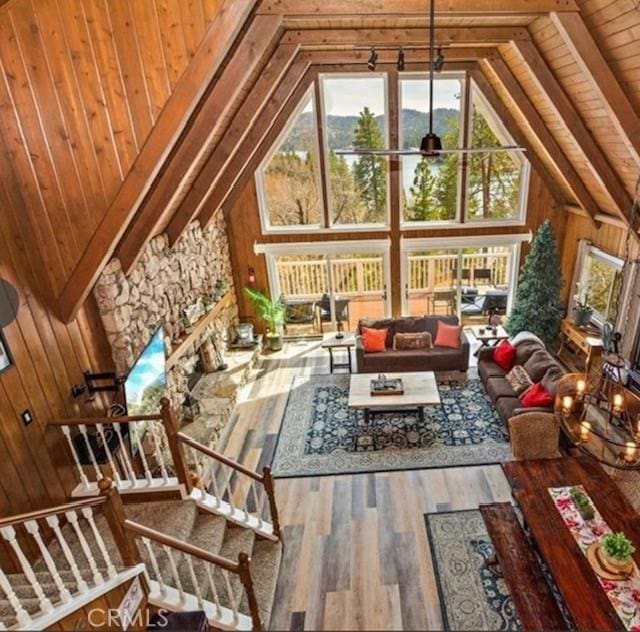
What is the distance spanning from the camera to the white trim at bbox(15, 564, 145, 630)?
2350mm

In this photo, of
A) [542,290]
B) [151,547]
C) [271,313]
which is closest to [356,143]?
[271,313]

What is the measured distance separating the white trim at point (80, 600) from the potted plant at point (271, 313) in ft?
19.2

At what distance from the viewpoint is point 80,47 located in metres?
2.95

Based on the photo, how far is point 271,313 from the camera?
8.59 metres

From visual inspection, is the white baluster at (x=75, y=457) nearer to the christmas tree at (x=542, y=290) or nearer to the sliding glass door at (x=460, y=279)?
the sliding glass door at (x=460, y=279)

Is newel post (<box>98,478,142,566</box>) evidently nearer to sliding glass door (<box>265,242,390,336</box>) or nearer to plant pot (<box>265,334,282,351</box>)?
plant pot (<box>265,334,282,351</box>)

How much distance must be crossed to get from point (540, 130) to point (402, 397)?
4.57 m

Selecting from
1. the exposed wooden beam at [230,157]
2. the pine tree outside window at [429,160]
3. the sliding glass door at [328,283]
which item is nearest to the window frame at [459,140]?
the pine tree outside window at [429,160]

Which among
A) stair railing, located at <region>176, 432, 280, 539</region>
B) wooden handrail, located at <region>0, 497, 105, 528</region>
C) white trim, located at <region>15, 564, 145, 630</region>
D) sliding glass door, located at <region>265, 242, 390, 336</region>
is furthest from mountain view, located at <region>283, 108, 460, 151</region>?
white trim, located at <region>15, 564, 145, 630</region>

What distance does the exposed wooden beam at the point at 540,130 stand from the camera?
19.9 feet

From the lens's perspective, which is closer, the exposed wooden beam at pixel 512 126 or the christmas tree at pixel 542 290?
the exposed wooden beam at pixel 512 126

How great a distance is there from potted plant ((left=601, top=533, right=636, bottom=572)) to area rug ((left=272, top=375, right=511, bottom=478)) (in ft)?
6.89

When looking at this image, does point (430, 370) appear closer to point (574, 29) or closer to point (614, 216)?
point (614, 216)

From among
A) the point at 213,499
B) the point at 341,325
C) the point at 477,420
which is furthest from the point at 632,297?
the point at 213,499
